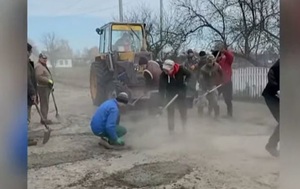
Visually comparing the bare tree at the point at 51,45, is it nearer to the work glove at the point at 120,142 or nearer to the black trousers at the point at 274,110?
the work glove at the point at 120,142

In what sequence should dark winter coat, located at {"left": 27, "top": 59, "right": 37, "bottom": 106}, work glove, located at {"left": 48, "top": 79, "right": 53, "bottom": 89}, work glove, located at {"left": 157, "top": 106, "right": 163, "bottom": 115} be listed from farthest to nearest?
work glove, located at {"left": 157, "top": 106, "right": 163, "bottom": 115}
work glove, located at {"left": 48, "top": 79, "right": 53, "bottom": 89}
dark winter coat, located at {"left": 27, "top": 59, "right": 37, "bottom": 106}

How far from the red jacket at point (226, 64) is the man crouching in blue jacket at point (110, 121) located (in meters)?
0.37

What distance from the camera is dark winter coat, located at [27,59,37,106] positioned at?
1129 millimetres

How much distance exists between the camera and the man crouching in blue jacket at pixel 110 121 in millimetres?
1288

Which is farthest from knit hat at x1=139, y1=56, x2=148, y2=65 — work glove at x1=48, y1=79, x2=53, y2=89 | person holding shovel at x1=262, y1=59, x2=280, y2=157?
person holding shovel at x1=262, y1=59, x2=280, y2=157

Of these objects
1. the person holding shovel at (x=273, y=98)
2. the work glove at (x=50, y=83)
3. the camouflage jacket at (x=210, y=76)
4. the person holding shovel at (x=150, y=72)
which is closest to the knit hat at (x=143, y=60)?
the person holding shovel at (x=150, y=72)

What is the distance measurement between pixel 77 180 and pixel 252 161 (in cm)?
62

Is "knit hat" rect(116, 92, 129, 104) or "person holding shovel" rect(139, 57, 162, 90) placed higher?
"person holding shovel" rect(139, 57, 162, 90)

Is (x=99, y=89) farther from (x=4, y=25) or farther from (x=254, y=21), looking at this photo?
(x=254, y=21)

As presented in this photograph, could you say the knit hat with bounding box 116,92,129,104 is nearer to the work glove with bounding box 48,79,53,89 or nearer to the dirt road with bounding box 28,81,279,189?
the dirt road with bounding box 28,81,279,189

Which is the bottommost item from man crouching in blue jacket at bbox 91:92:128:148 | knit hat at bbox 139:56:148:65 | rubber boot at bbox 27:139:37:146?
rubber boot at bbox 27:139:37:146

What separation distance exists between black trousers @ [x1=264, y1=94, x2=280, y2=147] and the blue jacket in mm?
532

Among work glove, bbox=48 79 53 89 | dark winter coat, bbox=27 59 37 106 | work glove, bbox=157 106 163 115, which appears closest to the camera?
dark winter coat, bbox=27 59 37 106

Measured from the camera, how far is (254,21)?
49.5 inches
